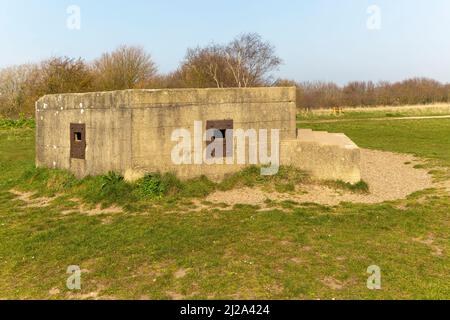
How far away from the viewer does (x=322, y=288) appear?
451cm

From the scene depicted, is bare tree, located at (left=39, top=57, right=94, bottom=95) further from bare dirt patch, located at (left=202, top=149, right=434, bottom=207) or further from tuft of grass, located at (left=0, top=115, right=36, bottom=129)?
bare dirt patch, located at (left=202, top=149, right=434, bottom=207)

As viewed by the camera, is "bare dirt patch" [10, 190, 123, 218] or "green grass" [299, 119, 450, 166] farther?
Answer: "green grass" [299, 119, 450, 166]

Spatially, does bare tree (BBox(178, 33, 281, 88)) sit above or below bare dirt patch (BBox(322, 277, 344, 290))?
above

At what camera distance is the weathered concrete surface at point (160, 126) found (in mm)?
8625

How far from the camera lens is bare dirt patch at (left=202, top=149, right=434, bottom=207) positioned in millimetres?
8516

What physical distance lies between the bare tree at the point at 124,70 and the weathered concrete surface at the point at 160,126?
23.3m

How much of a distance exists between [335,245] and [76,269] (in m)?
3.44

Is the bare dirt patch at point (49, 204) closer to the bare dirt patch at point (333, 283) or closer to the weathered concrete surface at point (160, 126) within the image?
the weathered concrete surface at point (160, 126)

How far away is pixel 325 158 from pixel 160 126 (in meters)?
3.73

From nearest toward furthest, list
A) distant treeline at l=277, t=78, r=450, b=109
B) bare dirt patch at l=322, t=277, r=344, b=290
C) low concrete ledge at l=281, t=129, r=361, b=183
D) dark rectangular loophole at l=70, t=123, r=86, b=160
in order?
bare dirt patch at l=322, t=277, r=344, b=290, low concrete ledge at l=281, t=129, r=361, b=183, dark rectangular loophole at l=70, t=123, r=86, b=160, distant treeline at l=277, t=78, r=450, b=109

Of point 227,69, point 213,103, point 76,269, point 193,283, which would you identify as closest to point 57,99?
point 213,103

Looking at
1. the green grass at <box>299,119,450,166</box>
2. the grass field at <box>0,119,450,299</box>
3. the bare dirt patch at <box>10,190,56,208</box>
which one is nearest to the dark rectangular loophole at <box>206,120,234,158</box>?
the grass field at <box>0,119,450,299</box>

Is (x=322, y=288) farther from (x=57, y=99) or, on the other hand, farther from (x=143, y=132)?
(x=57, y=99)

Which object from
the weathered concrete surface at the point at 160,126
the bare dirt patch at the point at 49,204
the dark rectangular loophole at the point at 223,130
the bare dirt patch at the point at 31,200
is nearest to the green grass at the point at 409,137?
the weathered concrete surface at the point at 160,126
